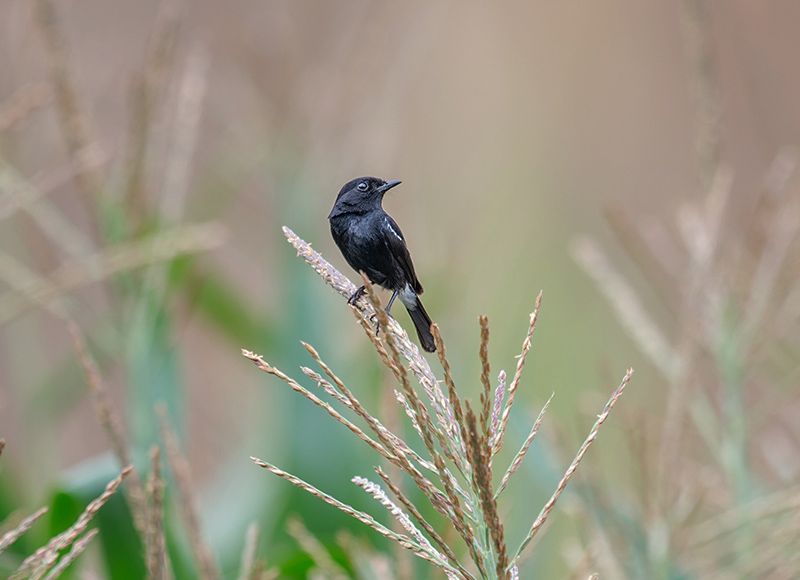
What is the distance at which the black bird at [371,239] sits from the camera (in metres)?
1.00

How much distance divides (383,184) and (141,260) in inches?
28.1

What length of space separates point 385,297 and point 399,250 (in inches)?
19.6

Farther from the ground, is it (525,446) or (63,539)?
(63,539)

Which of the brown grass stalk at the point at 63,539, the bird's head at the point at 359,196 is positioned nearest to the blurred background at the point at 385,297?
A: the bird's head at the point at 359,196

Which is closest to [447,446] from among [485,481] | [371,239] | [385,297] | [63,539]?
[485,481]

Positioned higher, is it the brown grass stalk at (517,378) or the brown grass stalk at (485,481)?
the brown grass stalk at (517,378)

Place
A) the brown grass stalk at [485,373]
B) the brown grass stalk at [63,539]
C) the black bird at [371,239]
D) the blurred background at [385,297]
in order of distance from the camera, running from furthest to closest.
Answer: the blurred background at [385,297]
the black bird at [371,239]
the brown grass stalk at [63,539]
the brown grass stalk at [485,373]

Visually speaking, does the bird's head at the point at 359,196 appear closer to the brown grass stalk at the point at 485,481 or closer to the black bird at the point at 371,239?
the black bird at the point at 371,239

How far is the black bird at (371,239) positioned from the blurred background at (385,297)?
0.34 meters

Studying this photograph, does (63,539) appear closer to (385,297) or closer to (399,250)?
(399,250)

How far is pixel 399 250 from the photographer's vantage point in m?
1.02

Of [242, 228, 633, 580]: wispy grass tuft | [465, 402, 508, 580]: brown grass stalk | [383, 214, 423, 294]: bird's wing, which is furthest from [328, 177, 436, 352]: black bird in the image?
[465, 402, 508, 580]: brown grass stalk

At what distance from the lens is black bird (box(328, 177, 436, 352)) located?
100 centimetres

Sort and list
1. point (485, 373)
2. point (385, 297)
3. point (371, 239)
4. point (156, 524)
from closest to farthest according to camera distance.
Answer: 1. point (485, 373)
2. point (156, 524)
3. point (371, 239)
4. point (385, 297)
